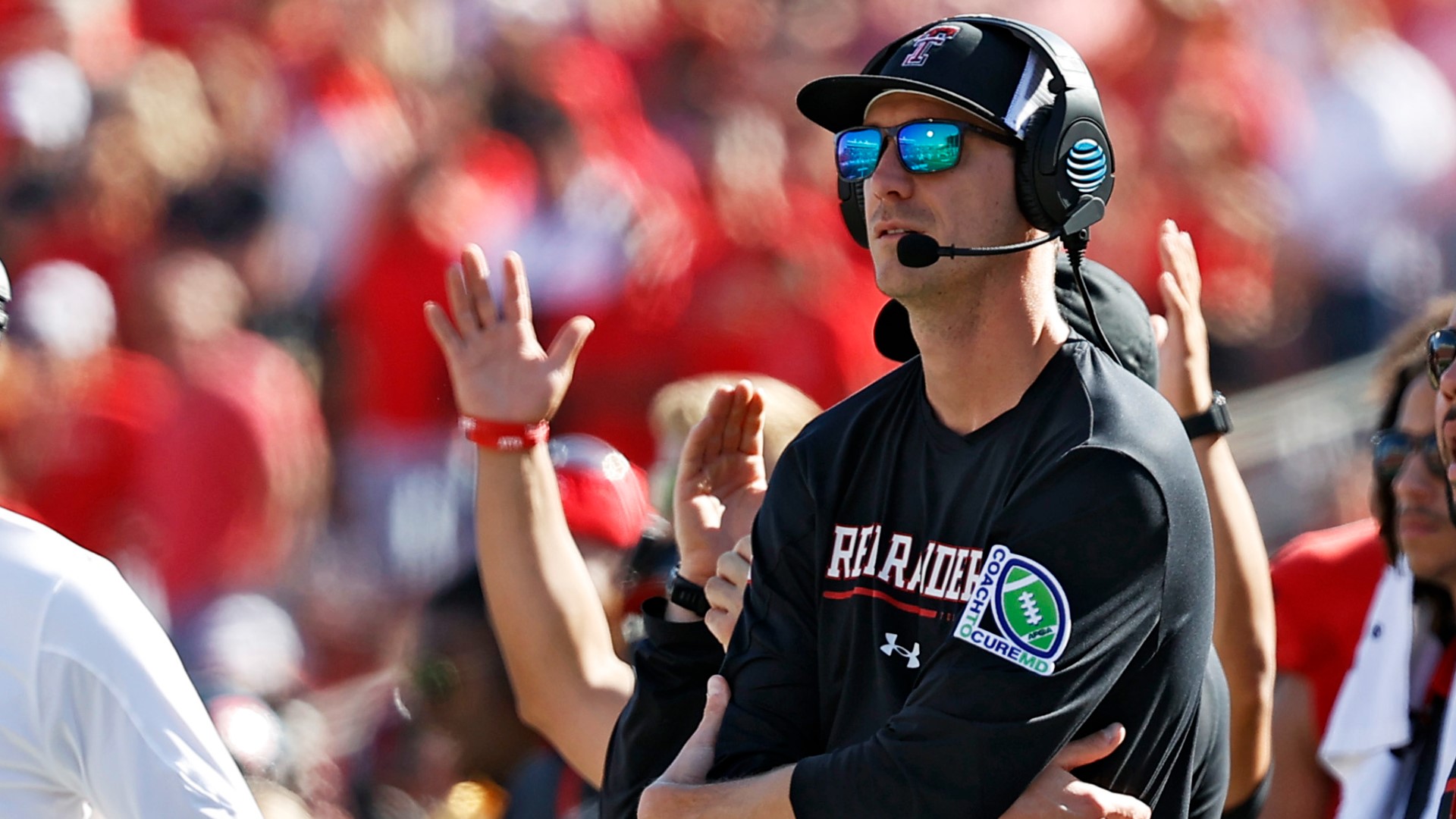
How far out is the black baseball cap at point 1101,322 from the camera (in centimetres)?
244

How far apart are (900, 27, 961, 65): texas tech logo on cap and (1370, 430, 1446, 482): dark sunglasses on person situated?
147cm

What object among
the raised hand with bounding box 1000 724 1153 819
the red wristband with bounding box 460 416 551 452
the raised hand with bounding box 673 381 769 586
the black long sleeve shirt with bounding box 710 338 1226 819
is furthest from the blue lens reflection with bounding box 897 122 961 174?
the red wristband with bounding box 460 416 551 452

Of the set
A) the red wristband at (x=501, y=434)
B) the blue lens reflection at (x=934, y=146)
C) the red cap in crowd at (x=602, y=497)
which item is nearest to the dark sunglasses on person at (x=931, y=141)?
the blue lens reflection at (x=934, y=146)

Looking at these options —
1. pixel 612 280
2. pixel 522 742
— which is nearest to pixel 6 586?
pixel 522 742

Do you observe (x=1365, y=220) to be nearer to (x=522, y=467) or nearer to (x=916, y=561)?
(x=522, y=467)

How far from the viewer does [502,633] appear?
3299 millimetres

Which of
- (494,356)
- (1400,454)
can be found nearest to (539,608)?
(494,356)

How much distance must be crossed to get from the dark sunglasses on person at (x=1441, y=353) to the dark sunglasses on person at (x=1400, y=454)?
67cm

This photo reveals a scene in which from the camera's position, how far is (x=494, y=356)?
3.24 m

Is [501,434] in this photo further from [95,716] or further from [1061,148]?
[1061,148]

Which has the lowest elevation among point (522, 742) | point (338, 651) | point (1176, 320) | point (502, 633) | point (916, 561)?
point (338, 651)

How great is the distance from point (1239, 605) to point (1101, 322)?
0.72 metres

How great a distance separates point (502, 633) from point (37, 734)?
120 centimetres

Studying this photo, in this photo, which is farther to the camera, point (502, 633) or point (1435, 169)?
point (1435, 169)
